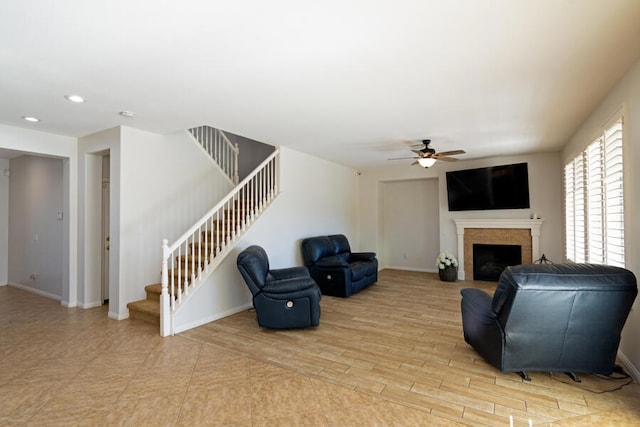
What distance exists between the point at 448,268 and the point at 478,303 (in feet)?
12.8

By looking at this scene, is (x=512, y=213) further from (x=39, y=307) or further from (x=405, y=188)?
(x=39, y=307)

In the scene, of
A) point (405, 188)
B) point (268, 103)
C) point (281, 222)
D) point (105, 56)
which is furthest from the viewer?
point (405, 188)

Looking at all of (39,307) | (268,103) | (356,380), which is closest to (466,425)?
(356,380)

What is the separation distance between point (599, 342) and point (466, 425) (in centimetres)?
138

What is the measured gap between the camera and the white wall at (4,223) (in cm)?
641

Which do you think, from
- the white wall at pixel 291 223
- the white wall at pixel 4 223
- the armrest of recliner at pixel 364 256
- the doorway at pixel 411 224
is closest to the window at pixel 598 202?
the doorway at pixel 411 224

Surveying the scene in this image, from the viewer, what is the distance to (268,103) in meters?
3.44

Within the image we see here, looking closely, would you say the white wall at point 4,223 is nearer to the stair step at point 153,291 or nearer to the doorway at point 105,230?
the doorway at point 105,230

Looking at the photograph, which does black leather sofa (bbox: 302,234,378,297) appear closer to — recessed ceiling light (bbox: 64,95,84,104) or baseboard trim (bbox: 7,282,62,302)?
recessed ceiling light (bbox: 64,95,84,104)

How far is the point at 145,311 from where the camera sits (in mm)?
4137

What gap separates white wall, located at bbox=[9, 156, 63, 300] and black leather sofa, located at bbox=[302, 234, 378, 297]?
167 inches

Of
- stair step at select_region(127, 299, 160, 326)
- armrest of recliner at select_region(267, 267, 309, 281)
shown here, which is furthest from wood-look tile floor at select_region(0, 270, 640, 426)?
armrest of recliner at select_region(267, 267, 309, 281)

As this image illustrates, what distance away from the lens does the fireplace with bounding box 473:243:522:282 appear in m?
6.58

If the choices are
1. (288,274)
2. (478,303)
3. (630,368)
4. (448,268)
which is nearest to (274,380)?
(288,274)
